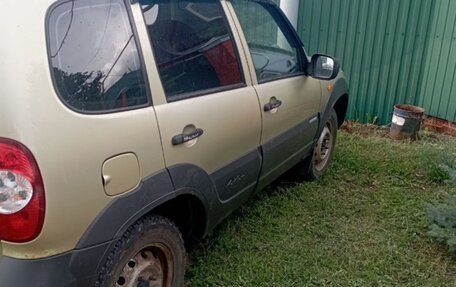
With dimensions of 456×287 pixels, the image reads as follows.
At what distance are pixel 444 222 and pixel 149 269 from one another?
214 centimetres

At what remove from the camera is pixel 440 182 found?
445 centimetres

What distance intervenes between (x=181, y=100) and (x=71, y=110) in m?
0.68

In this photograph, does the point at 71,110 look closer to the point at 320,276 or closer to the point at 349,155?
the point at 320,276

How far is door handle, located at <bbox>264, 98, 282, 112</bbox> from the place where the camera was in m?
3.06

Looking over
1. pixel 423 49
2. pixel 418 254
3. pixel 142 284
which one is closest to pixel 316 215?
pixel 418 254

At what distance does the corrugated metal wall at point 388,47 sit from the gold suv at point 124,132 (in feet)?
10.9

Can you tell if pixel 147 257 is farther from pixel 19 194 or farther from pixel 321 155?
pixel 321 155

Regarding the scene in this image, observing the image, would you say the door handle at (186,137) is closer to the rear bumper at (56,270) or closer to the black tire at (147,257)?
the black tire at (147,257)

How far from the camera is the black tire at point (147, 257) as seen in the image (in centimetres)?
204

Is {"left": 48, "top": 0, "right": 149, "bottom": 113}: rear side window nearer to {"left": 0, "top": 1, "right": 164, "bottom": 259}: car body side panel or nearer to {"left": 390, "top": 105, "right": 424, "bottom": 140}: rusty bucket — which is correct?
{"left": 0, "top": 1, "right": 164, "bottom": 259}: car body side panel

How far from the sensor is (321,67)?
3.69 meters

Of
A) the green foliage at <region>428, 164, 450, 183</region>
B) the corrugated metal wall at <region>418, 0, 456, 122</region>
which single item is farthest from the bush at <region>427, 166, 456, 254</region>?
the corrugated metal wall at <region>418, 0, 456, 122</region>

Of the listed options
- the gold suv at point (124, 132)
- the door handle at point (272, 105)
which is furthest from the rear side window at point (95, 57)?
the door handle at point (272, 105)

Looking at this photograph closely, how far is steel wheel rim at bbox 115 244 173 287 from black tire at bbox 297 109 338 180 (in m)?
2.10
